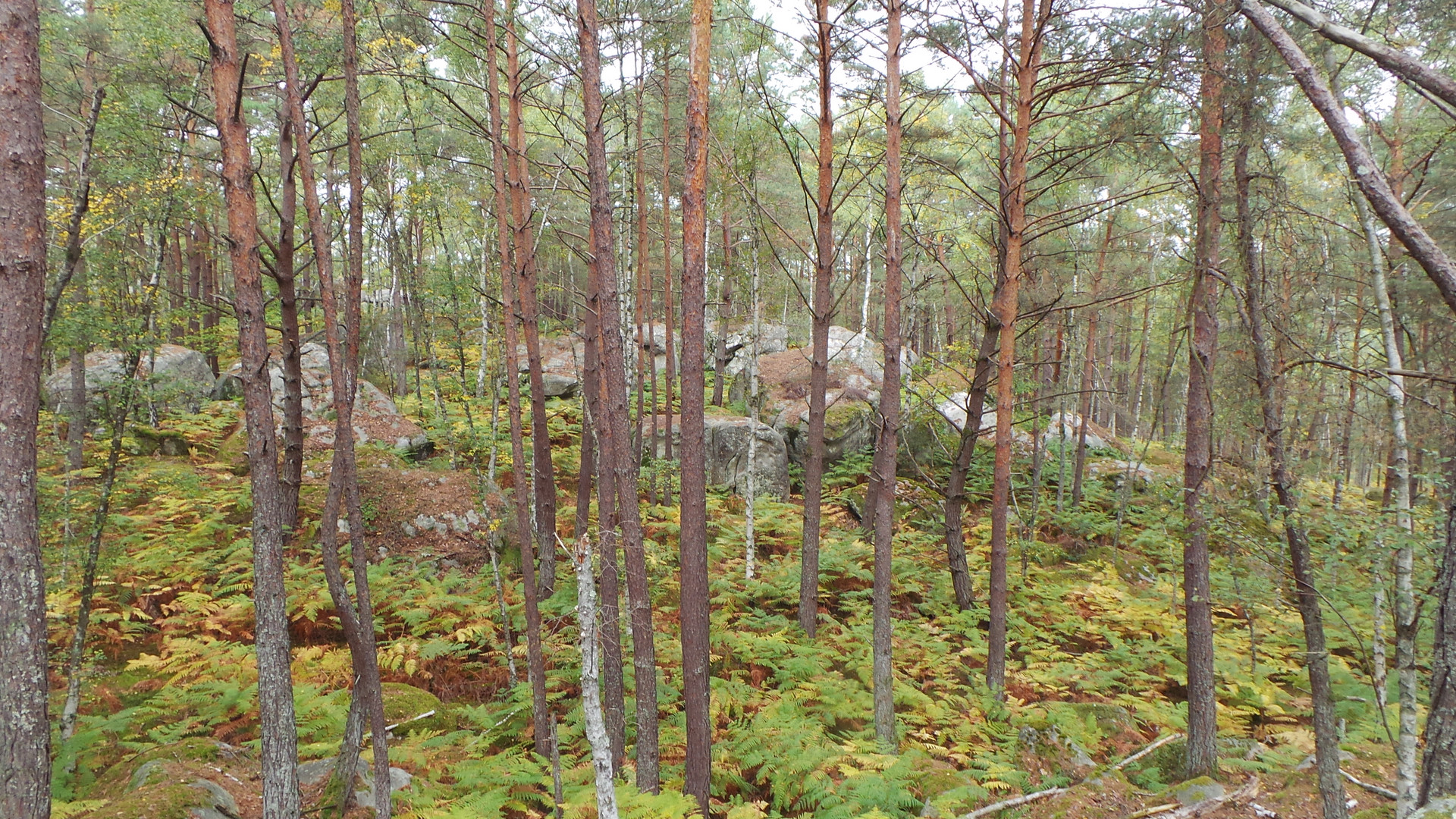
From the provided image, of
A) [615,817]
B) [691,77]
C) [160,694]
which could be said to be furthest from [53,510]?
[691,77]

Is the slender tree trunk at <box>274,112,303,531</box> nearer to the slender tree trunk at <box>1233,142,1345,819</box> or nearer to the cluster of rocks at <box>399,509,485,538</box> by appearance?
the cluster of rocks at <box>399,509,485,538</box>

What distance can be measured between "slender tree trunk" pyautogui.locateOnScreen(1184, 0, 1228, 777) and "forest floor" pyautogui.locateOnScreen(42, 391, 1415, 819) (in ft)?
0.93

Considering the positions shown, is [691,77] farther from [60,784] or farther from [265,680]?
[60,784]

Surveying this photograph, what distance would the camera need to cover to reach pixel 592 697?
3.95 m

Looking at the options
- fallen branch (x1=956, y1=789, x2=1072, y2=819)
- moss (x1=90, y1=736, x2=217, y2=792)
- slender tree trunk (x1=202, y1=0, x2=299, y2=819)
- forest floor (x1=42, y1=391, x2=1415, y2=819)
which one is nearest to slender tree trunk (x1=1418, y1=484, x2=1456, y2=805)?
forest floor (x1=42, y1=391, x2=1415, y2=819)

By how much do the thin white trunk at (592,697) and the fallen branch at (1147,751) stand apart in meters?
5.12

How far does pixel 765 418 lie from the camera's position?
53.7ft

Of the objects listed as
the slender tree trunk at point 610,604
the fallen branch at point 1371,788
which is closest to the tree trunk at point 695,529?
the slender tree trunk at point 610,604

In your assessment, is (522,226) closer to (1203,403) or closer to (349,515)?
(349,515)

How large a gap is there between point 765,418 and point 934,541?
5914mm

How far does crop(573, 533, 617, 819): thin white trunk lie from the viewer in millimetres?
3936

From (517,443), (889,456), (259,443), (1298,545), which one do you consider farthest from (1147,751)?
(259,443)

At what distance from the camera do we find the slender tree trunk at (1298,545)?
467 centimetres

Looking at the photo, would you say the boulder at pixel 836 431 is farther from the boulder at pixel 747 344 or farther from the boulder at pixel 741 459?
the boulder at pixel 747 344
